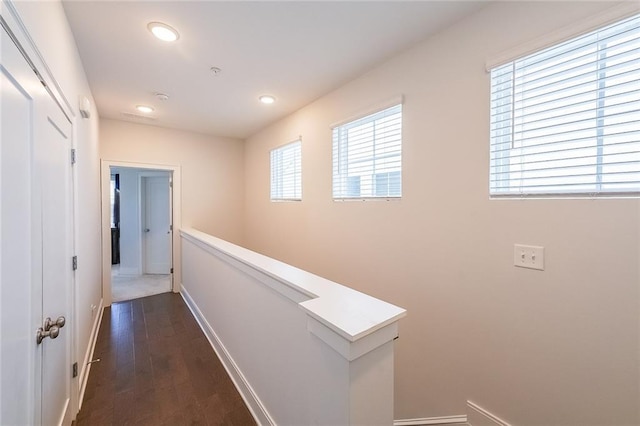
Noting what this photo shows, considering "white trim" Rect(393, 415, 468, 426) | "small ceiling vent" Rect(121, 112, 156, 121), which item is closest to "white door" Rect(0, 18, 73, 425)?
"white trim" Rect(393, 415, 468, 426)

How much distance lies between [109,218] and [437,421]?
4489 millimetres

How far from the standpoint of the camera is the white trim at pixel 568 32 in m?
1.20

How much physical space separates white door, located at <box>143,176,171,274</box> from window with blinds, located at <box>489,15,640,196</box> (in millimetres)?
5635

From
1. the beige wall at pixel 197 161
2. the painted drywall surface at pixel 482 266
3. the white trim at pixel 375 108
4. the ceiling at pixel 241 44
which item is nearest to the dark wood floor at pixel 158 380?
the painted drywall surface at pixel 482 266

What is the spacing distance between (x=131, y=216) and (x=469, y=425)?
647cm

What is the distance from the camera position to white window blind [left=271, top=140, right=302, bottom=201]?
3455 millimetres

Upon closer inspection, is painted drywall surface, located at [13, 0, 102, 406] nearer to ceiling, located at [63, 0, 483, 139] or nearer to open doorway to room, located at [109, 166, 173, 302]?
ceiling, located at [63, 0, 483, 139]

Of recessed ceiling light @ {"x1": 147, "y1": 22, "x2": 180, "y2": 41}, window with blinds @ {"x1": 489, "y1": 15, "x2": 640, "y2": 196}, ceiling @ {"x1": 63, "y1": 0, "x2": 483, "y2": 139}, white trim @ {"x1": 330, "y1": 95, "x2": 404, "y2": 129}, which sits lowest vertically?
window with blinds @ {"x1": 489, "y1": 15, "x2": 640, "y2": 196}

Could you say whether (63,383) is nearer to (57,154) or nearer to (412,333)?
(57,154)

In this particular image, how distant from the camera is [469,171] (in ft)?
5.70

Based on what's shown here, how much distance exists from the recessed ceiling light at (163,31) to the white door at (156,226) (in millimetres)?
3975

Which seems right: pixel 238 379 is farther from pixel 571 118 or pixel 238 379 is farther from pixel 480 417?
pixel 571 118

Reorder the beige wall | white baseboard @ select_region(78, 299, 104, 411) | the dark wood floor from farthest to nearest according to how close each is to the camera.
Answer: the beige wall
white baseboard @ select_region(78, 299, 104, 411)
the dark wood floor

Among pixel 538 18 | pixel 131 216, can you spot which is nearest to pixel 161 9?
pixel 538 18
